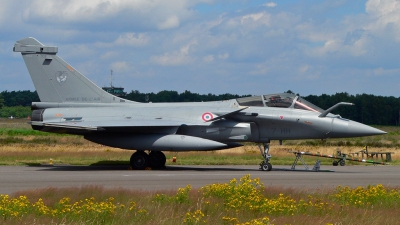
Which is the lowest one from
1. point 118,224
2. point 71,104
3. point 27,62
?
point 118,224

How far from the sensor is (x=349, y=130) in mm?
19312

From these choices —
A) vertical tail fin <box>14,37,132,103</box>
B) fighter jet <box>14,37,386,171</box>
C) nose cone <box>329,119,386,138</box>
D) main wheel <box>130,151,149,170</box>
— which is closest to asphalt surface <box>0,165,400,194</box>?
nose cone <box>329,119,386,138</box>

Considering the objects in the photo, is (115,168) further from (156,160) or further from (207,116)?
(207,116)

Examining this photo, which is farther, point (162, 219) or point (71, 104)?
point (71, 104)

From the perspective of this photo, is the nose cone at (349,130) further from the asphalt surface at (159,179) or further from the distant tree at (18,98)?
the distant tree at (18,98)

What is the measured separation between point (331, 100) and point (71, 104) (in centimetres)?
5697

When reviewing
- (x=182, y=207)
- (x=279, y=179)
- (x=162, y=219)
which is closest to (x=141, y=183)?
(x=279, y=179)

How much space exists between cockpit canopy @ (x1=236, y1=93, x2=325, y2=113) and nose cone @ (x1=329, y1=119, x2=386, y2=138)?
83 cm

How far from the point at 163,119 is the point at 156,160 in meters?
1.70

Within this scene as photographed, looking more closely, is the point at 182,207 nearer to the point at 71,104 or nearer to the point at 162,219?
the point at 162,219

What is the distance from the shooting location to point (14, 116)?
110 metres

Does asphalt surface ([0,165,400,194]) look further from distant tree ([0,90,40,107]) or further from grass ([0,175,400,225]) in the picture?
distant tree ([0,90,40,107])

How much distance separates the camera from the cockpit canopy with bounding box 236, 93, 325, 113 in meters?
19.9

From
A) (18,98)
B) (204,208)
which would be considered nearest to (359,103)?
(204,208)
